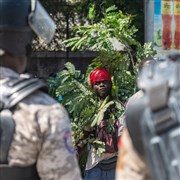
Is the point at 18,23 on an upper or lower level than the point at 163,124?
upper

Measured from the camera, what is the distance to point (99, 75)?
5.23m

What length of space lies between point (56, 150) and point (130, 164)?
44cm

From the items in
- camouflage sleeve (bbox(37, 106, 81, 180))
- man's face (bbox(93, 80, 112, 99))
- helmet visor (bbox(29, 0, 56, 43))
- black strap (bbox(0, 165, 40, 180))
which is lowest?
man's face (bbox(93, 80, 112, 99))

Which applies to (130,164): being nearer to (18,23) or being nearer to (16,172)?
(16,172)

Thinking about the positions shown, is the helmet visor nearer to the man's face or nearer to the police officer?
the police officer

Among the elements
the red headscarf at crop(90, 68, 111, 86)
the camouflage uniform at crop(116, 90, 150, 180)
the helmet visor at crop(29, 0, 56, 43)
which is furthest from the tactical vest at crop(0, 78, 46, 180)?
the red headscarf at crop(90, 68, 111, 86)

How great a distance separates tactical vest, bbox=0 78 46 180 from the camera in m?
2.37

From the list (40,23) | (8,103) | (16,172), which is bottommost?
(16,172)

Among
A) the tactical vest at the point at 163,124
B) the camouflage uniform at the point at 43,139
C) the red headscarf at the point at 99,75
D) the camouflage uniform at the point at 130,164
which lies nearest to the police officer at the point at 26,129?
the camouflage uniform at the point at 43,139

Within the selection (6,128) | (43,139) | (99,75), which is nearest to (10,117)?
(6,128)

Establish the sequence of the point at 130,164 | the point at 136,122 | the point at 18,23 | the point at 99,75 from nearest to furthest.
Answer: the point at 136,122 → the point at 130,164 → the point at 18,23 → the point at 99,75

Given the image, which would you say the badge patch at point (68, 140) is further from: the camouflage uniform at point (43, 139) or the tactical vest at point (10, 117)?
the tactical vest at point (10, 117)

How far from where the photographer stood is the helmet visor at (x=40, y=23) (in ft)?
8.52

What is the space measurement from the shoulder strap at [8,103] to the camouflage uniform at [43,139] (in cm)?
2
